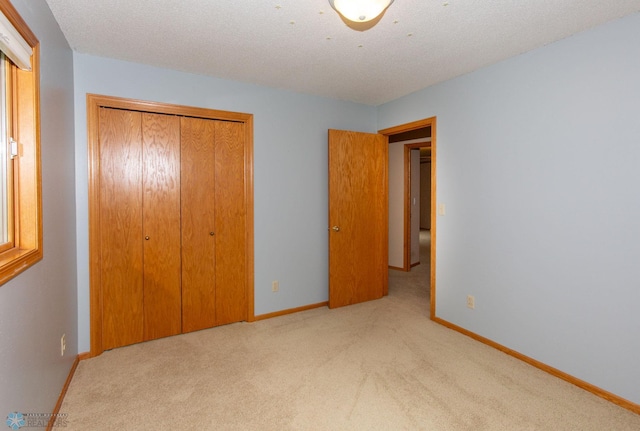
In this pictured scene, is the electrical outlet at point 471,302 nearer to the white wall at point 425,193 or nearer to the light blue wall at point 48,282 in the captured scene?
the light blue wall at point 48,282

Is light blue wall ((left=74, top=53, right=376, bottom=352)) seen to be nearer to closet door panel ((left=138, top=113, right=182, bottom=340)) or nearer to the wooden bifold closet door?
the wooden bifold closet door

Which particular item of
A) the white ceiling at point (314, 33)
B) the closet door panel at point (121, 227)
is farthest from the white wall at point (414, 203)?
the closet door panel at point (121, 227)

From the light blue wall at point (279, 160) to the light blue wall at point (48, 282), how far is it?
1.10ft

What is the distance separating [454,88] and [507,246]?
5.00 ft

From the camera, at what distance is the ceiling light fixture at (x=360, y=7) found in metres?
1.64

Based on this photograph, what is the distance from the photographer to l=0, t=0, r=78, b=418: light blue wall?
1.30 meters

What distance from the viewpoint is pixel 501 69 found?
2.62m

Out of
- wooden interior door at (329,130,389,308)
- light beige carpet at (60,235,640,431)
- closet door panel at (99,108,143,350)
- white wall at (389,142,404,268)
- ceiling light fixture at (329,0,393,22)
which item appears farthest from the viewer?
white wall at (389,142,404,268)

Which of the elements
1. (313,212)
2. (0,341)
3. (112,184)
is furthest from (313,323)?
(0,341)

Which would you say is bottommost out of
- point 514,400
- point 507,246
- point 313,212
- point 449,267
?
point 514,400

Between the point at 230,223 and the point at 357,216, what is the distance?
4.74 feet

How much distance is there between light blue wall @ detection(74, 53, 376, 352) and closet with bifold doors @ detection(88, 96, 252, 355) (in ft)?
0.36

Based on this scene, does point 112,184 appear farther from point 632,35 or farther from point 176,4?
point 632,35

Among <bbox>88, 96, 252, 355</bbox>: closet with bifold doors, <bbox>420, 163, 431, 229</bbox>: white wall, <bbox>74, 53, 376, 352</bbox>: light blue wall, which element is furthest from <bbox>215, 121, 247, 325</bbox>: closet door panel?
<bbox>420, 163, 431, 229</bbox>: white wall
